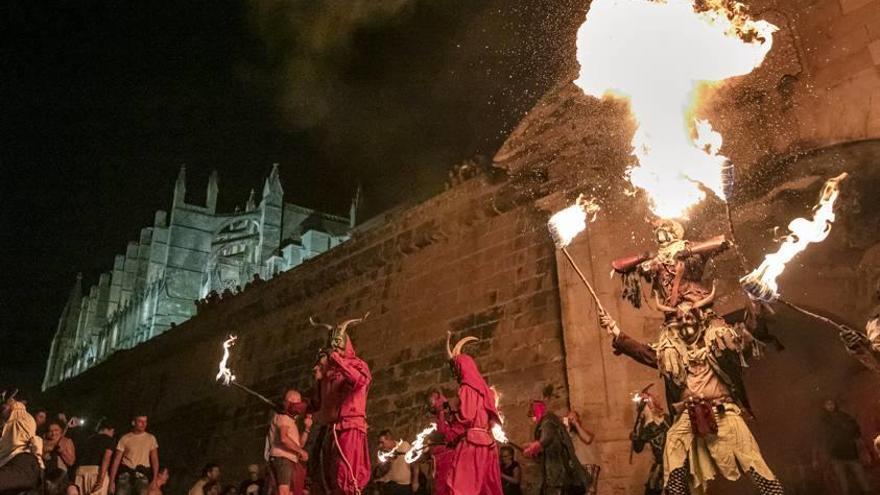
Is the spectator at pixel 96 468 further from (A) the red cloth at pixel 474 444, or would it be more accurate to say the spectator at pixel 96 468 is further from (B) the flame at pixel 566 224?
(B) the flame at pixel 566 224

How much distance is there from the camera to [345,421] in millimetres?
5551

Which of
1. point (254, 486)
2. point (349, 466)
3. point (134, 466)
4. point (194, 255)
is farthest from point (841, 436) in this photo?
point (194, 255)

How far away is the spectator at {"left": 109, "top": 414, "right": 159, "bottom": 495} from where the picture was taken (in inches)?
341

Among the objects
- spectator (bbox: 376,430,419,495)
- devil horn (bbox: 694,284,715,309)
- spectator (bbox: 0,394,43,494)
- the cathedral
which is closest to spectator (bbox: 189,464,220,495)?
spectator (bbox: 376,430,419,495)

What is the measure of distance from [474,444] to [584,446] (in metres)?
1.99

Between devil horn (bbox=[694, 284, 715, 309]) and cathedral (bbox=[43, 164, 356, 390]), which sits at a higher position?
cathedral (bbox=[43, 164, 356, 390])

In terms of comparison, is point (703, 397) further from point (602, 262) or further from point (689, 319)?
point (602, 262)

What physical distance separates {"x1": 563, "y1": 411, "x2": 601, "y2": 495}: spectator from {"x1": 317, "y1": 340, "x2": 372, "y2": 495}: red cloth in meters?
2.53

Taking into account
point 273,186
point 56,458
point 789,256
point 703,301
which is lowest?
point 56,458

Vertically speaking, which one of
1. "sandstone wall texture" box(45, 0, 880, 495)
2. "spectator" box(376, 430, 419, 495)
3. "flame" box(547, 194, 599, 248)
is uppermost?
"sandstone wall texture" box(45, 0, 880, 495)

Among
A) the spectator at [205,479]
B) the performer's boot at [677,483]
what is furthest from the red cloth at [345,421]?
the spectator at [205,479]

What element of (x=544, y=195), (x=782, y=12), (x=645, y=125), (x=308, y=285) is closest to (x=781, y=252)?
(x=645, y=125)

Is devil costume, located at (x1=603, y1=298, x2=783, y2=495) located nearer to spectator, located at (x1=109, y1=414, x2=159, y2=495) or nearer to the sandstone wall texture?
the sandstone wall texture

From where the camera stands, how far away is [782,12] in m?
6.91
